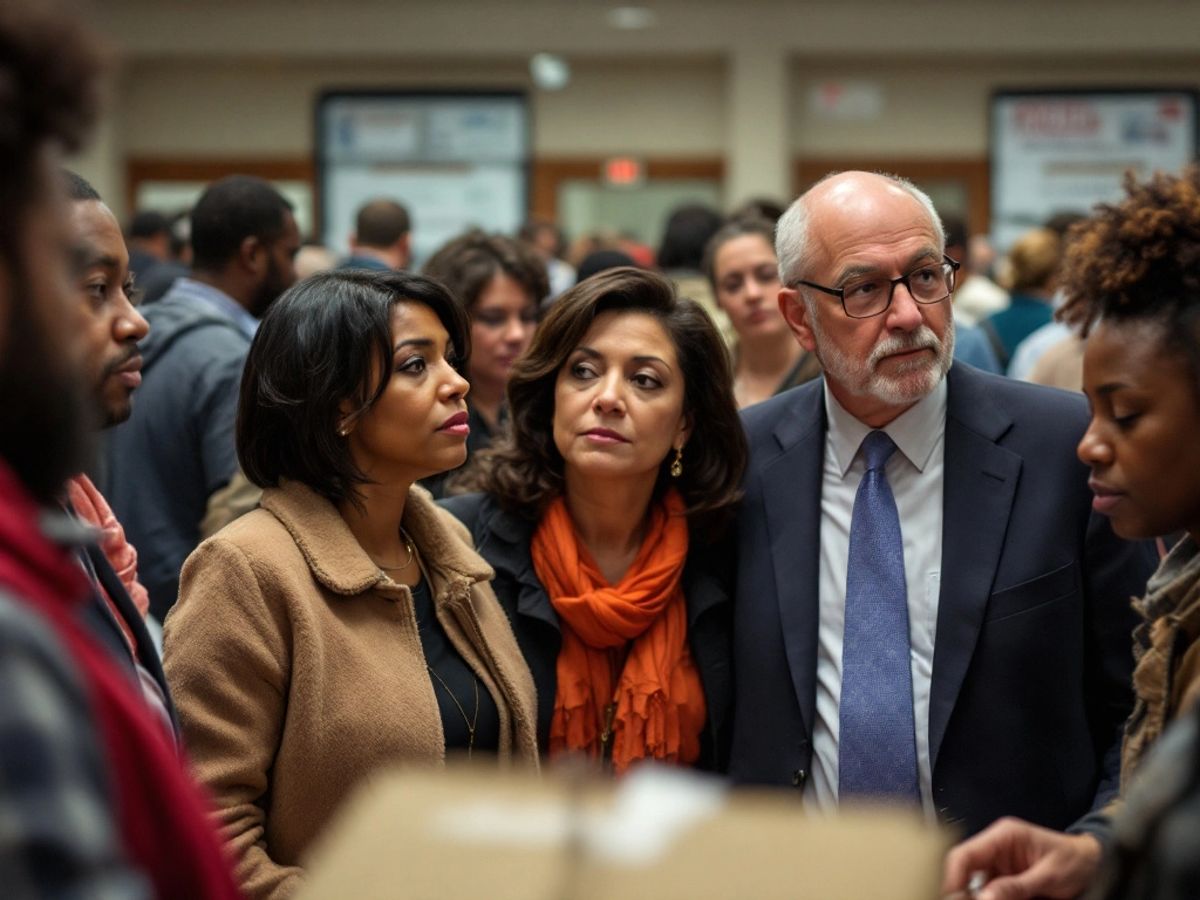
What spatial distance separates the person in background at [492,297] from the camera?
424 cm

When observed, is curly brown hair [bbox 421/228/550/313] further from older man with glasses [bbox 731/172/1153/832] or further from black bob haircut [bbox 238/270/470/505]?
black bob haircut [bbox 238/270/470/505]

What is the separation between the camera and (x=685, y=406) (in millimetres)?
2846

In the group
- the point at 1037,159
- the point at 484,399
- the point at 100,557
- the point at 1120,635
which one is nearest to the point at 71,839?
the point at 100,557

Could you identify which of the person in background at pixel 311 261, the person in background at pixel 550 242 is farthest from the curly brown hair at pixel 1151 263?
the person in background at pixel 550 242

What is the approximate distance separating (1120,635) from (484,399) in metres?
2.26

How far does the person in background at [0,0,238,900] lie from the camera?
3.08ft

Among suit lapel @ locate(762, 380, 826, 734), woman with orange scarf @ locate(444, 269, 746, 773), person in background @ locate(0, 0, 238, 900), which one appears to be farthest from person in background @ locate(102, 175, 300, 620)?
person in background @ locate(0, 0, 238, 900)

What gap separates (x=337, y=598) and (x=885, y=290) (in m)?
1.14

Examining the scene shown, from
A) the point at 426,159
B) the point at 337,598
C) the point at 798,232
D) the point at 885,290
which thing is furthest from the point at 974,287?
the point at 337,598

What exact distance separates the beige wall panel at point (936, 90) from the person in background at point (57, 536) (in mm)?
11443

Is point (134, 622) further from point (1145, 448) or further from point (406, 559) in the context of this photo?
point (1145, 448)

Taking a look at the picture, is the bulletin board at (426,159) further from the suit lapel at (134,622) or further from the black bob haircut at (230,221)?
the suit lapel at (134,622)

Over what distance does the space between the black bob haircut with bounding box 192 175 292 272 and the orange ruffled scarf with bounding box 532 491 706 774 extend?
204 cm

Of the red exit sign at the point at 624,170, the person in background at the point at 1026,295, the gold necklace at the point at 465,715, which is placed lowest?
the gold necklace at the point at 465,715
